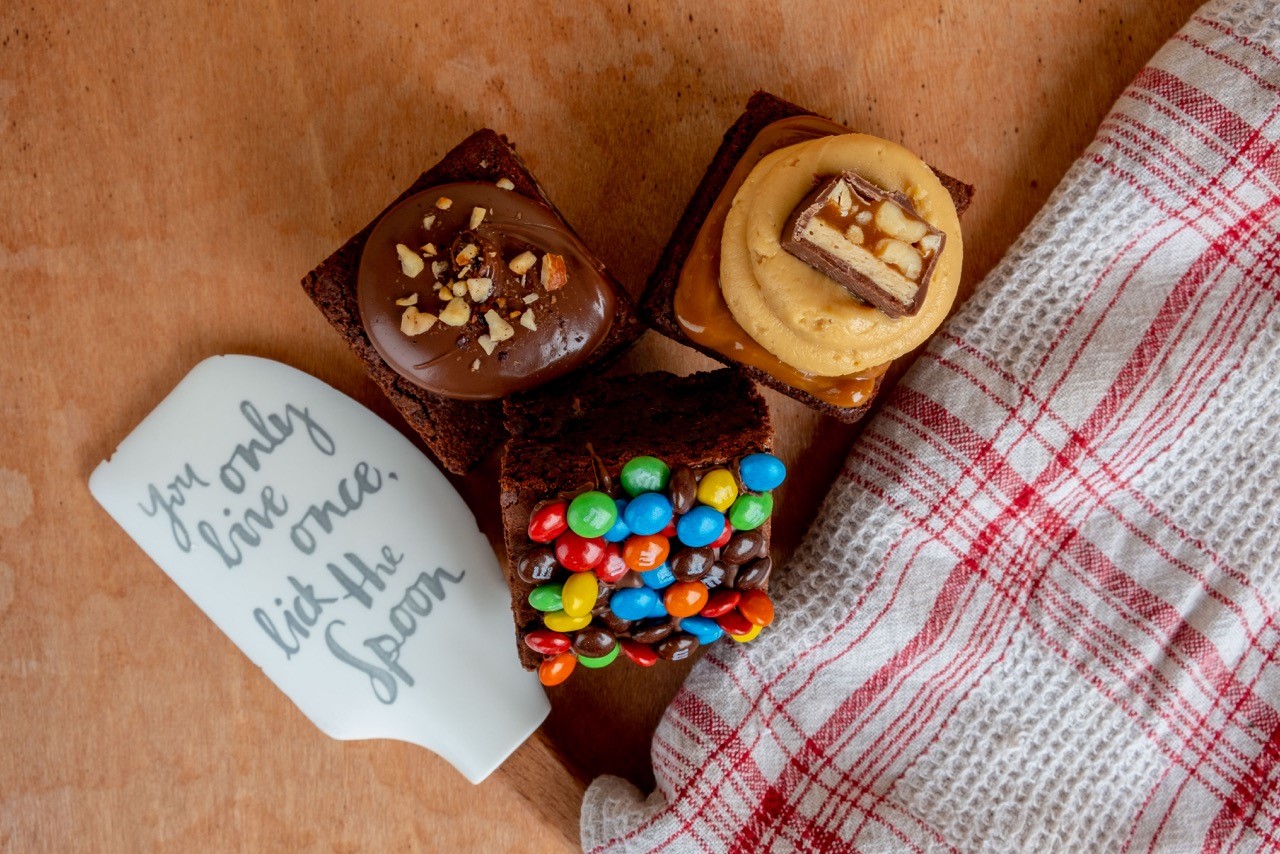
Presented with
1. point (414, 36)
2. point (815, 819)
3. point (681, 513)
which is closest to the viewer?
point (681, 513)

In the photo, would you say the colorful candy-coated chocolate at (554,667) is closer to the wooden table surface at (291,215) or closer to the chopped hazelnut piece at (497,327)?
Answer: the wooden table surface at (291,215)

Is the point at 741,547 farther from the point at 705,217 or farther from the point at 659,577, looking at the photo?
the point at 705,217

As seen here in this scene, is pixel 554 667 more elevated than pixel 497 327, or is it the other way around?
pixel 497 327

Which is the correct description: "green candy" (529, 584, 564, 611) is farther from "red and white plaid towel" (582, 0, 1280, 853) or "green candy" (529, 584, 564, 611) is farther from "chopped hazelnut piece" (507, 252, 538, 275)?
"chopped hazelnut piece" (507, 252, 538, 275)

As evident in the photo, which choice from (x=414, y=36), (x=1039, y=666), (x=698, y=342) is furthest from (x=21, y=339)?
(x=1039, y=666)

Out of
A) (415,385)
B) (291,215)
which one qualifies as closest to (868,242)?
(415,385)

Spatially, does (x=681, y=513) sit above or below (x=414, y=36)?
below

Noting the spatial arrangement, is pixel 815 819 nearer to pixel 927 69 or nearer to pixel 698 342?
pixel 698 342

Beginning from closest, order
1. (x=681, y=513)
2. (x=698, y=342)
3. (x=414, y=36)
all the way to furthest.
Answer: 1. (x=681, y=513)
2. (x=698, y=342)
3. (x=414, y=36)
